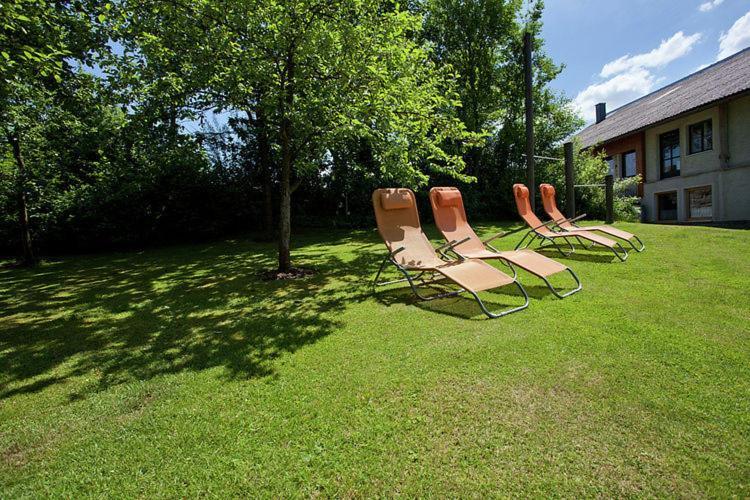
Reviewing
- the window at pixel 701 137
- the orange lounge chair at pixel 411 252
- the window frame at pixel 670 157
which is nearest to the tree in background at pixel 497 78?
the window frame at pixel 670 157

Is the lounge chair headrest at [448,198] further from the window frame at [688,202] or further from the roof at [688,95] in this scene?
the window frame at [688,202]

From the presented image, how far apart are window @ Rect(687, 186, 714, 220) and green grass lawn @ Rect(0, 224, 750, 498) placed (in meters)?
13.2

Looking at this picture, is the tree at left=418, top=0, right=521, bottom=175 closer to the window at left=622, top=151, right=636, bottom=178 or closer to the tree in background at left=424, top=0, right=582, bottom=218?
the tree in background at left=424, top=0, right=582, bottom=218

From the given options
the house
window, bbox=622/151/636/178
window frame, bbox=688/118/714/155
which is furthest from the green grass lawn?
window, bbox=622/151/636/178

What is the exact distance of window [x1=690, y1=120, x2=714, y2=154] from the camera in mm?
14602

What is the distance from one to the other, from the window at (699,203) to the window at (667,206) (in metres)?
0.90

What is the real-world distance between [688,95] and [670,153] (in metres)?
2.44

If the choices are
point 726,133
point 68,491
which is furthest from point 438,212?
point 726,133

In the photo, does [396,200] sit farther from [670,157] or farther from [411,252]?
[670,157]

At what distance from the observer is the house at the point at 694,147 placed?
44.0 ft

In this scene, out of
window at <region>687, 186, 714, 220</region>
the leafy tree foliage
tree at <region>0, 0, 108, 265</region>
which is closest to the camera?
tree at <region>0, 0, 108, 265</region>

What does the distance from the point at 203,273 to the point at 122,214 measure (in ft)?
19.6

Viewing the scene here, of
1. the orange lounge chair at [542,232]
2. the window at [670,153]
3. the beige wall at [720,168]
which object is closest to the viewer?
the orange lounge chair at [542,232]

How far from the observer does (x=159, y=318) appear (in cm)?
450
